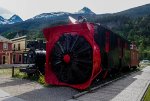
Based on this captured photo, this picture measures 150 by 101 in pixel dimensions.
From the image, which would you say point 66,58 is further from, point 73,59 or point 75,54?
point 75,54

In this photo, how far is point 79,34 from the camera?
14805 millimetres

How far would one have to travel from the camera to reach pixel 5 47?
200 ft

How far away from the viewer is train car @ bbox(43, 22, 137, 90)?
14.6 meters

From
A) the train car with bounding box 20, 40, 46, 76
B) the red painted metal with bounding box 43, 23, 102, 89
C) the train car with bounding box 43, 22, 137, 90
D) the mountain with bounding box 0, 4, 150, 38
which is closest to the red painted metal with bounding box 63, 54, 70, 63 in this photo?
the train car with bounding box 43, 22, 137, 90

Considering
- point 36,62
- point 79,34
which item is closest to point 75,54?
point 79,34

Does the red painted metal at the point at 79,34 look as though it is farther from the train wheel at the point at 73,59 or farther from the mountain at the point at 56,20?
the mountain at the point at 56,20

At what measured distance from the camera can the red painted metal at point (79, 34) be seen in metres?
14.4

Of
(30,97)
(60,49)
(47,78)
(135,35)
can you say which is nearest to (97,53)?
(60,49)

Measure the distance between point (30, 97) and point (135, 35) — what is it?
12317 cm

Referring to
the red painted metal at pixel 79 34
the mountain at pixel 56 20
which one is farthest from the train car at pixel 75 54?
the mountain at pixel 56 20

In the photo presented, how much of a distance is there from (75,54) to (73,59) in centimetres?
26

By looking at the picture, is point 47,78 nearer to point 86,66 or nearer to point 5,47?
point 86,66

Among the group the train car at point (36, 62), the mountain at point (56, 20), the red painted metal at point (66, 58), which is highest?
the mountain at point (56, 20)

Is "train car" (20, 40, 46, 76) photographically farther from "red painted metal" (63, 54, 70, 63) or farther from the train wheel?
"red painted metal" (63, 54, 70, 63)
